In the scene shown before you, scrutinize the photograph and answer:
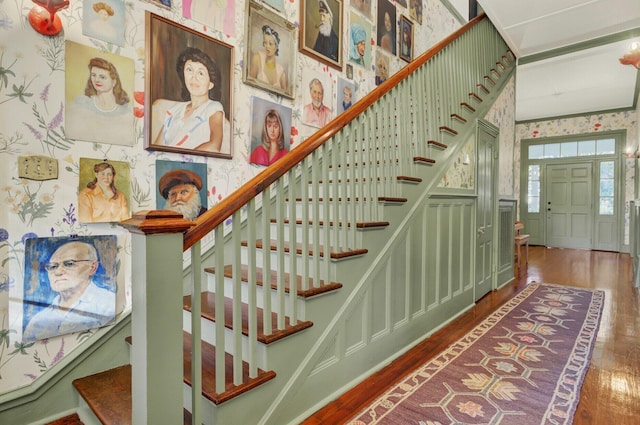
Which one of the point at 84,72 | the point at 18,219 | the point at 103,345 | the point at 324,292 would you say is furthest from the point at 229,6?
the point at 103,345

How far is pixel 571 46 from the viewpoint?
193 inches

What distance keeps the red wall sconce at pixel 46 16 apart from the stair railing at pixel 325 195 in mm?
1215

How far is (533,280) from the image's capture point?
5027mm

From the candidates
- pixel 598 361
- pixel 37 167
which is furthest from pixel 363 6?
pixel 598 361

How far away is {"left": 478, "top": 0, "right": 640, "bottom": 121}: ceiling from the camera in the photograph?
13.3ft

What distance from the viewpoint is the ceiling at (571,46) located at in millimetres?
4055

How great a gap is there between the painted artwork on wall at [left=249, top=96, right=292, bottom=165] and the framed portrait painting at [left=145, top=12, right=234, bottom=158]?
217 millimetres

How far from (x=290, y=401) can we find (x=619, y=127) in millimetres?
9525

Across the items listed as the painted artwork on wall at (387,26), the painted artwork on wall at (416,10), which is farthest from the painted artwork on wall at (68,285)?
A: the painted artwork on wall at (416,10)

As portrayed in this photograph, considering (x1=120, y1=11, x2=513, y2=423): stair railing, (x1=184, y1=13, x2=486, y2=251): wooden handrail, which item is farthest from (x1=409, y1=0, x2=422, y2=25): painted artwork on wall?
(x1=184, y1=13, x2=486, y2=251): wooden handrail

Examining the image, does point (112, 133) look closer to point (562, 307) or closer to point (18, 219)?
point (18, 219)

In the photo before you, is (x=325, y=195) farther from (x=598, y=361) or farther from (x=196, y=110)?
(x=598, y=361)

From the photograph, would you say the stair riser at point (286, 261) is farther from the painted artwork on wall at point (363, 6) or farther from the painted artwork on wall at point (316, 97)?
the painted artwork on wall at point (363, 6)

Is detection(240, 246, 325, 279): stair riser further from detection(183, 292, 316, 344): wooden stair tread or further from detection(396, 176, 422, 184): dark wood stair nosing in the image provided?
detection(396, 176, 422, 184): dark wood stair nosing
